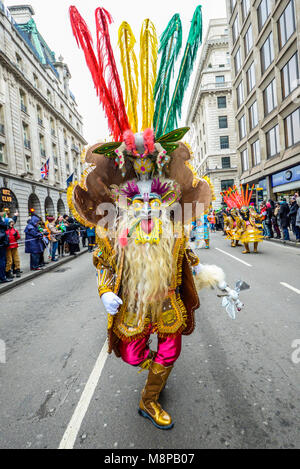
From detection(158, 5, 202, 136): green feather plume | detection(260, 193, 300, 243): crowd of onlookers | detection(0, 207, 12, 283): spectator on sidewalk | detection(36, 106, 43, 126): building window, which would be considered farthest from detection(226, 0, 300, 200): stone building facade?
detection(36, 106, 43, 126): building window

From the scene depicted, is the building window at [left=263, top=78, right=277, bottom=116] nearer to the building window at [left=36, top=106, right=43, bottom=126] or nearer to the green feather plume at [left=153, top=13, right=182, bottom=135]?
the green feather plume at [left=153, top=13, right=182, bottom=135]

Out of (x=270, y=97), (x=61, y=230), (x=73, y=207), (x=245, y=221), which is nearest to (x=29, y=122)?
(x=61, y=230)

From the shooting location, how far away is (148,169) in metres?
2.33

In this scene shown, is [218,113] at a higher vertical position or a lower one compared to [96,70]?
higher

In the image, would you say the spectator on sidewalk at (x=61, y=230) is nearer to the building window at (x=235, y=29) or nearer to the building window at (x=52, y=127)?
the building window at (x=52, y=127)

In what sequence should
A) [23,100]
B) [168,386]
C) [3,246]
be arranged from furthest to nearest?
[23,100] < [3,246] < [168,386]

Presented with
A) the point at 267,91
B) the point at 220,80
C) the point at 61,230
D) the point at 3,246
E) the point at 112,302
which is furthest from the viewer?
the point at 220,80

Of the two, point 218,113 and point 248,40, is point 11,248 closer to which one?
point 248,40

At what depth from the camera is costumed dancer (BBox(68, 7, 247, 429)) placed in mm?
2150

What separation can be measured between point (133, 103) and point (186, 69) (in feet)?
1.69

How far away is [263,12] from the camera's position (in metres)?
19.9

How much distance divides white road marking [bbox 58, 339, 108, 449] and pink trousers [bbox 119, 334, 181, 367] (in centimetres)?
60
